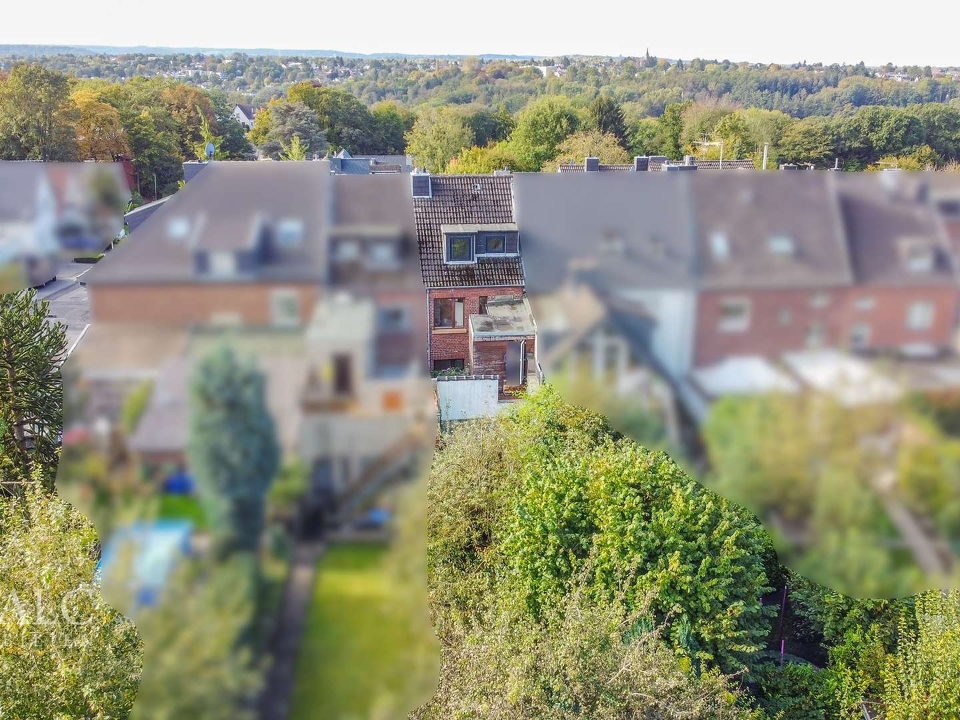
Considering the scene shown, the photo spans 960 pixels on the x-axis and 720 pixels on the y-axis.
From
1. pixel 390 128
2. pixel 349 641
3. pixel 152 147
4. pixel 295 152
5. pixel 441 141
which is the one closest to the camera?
pixel 349 641

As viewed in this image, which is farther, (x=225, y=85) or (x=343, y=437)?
(x=225, y=85)

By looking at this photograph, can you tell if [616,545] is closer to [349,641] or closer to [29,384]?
[349,641]

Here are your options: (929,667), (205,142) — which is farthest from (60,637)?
(205,142)

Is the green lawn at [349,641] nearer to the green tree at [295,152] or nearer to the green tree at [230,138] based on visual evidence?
the green tree at [295,152]

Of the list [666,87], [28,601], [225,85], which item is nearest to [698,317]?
[28,601]

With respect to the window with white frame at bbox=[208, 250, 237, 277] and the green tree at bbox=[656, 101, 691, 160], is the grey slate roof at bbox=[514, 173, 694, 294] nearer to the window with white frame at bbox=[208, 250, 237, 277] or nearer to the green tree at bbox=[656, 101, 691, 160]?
the window with white frame at bbox=[208, 250, 237, 277]

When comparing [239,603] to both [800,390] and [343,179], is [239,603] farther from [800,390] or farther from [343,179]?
[800,390]
